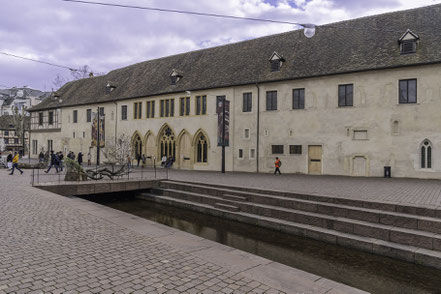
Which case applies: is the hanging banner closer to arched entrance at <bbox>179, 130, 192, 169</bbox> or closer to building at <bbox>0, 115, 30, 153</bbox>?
arched entrance at <bbox>179, 130, 192, 169</bbox>

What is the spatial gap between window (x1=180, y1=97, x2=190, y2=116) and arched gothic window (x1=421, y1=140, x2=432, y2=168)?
62.1ft

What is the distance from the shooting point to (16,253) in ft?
18.6

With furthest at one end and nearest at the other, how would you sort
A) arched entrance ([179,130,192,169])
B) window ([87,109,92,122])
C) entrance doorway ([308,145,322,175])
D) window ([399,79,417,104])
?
window ([87,109,92,122]) → arched entrance ([179,130,192,169]) → entrance doorway ([308,145,322,175]) → window ([399,79,417,104])

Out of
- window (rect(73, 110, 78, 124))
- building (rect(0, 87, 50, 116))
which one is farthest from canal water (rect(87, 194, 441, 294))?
building (rect(0, 87, 50, 116))

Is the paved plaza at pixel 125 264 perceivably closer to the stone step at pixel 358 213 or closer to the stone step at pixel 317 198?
the stone step at pixel 358 213

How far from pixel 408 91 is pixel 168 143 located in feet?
68.2

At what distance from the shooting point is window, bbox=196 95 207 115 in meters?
28.1

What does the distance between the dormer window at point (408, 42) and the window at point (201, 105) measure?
15550 mm

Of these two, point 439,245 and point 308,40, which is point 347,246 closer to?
point 439,245

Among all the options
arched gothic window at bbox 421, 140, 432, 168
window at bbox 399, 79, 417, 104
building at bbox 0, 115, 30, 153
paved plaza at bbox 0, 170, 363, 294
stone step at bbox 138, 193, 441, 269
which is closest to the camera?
paved plaza at bbox 0, 170, 363, 294

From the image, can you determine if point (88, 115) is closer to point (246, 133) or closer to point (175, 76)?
point (175, 76)

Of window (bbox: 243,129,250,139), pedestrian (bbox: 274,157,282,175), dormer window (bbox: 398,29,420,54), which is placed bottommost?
pedestrian (bbox: 274,157,282,175)

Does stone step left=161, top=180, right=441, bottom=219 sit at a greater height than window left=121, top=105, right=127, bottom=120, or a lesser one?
lesser

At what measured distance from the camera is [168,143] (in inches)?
1217
